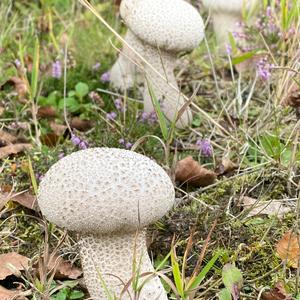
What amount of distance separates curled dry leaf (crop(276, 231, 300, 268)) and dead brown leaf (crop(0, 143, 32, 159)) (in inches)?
49.0

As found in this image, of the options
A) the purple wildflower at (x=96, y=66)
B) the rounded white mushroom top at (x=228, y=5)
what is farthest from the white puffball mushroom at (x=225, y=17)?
the purple wildflower at (x=96, y=66)

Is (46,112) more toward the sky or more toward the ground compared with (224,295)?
more toward the ground

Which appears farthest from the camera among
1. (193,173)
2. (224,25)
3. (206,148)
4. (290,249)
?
(224,25)

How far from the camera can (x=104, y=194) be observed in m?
1.89

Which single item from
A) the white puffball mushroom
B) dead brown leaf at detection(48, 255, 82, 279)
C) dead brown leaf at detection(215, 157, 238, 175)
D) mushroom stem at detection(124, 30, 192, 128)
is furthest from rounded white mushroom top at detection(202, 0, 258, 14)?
Answer: dead brown leaf at detection(48, 255, 82, 279)

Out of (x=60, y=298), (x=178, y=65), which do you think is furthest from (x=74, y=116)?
(x=60, y=298)

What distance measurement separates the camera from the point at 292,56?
120 inches

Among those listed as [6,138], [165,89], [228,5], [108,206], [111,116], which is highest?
[108,206]

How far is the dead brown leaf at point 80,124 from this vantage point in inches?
129

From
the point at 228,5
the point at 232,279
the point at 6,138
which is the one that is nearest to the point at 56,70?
the point at 6,138

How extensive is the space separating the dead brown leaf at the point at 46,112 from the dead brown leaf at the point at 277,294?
156 cm

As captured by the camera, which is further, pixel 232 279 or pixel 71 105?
pixel 71 105

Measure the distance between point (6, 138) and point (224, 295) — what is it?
1419 mm

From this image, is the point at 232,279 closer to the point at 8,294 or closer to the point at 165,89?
the point at 8,294
